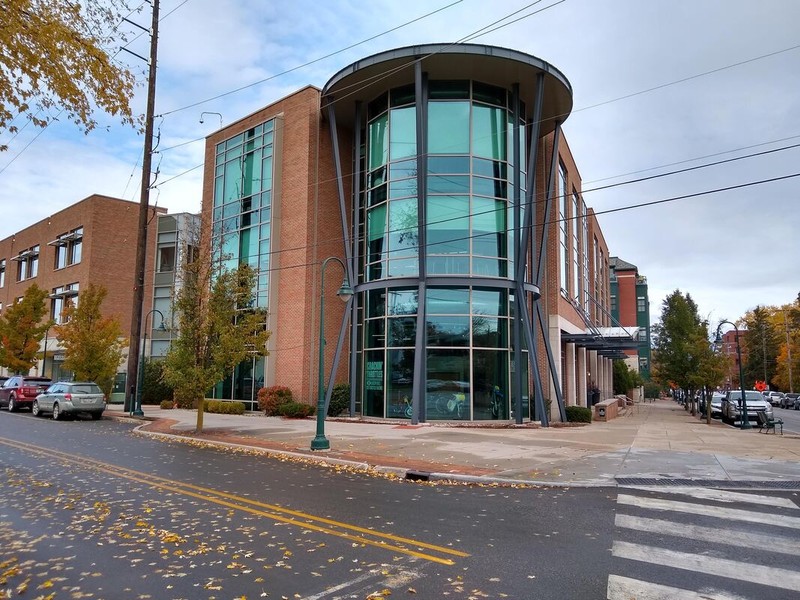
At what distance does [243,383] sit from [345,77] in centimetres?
1488

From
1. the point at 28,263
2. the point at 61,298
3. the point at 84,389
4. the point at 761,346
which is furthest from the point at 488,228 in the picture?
the point at 761,346

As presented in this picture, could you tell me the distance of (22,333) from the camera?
126 feet

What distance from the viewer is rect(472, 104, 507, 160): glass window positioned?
2306 centimetres

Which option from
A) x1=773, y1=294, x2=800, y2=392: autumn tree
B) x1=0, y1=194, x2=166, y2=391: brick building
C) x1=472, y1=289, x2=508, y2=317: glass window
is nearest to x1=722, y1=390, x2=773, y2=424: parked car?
x1=472, y1=289, x2=508, y2=317: glass window

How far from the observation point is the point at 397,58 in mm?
21688

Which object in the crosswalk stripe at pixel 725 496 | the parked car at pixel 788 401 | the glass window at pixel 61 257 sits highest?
the glass window at pixel 61 257

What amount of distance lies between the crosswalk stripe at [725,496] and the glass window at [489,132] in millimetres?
15987

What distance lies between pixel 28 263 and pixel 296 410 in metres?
41.4

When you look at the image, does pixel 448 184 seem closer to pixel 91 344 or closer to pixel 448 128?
pixel 448 128

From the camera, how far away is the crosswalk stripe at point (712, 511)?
24.8 feet

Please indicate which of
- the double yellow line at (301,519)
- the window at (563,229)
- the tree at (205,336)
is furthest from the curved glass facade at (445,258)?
the double yellow line at (301,519)

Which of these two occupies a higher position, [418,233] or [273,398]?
[418,233]

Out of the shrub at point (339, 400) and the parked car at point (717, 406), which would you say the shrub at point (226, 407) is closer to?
the shrub at point (339, 400)

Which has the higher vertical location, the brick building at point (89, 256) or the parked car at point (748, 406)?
the brick building at point (89, 256)
